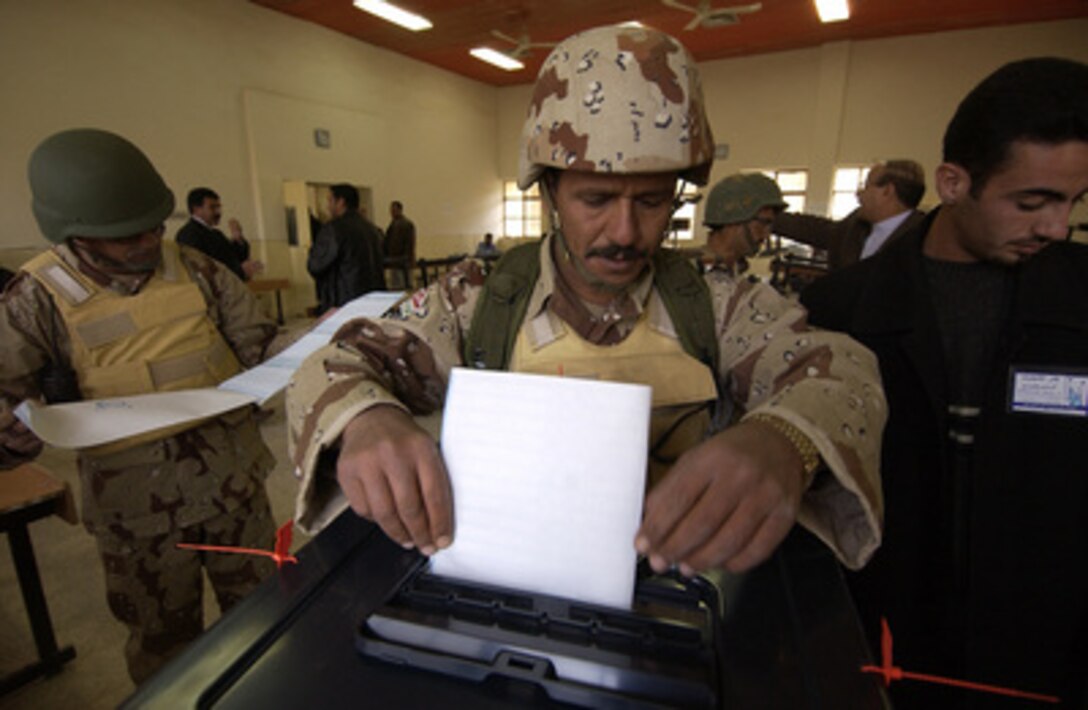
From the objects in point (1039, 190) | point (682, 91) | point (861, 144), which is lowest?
point (1039, 190)

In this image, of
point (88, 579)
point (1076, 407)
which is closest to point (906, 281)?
point (1076, 407)

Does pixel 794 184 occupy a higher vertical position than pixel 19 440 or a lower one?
higher

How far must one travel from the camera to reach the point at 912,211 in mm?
2422

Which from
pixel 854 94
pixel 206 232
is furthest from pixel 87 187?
pixel 854 94

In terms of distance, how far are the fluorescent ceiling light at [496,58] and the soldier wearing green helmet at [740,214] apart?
6.78m

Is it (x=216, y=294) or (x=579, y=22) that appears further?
(x=579, y=22)

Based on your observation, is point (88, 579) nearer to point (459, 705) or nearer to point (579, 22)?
point (459, 705)

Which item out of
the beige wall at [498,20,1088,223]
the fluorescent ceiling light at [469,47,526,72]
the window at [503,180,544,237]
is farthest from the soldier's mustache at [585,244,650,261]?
the window at [503,180,544,237]

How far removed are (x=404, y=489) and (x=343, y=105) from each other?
8827mm

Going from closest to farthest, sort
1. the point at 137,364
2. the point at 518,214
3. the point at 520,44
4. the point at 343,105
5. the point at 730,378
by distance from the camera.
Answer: the point at 730,378
the point at 137,364
the point at 520,44
the point at 343,105
the point at 518,214

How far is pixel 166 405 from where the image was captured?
4.06 feet

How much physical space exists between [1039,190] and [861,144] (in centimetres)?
945

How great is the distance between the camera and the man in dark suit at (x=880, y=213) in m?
2.36

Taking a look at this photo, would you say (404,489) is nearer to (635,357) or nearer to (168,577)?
(635,357)
